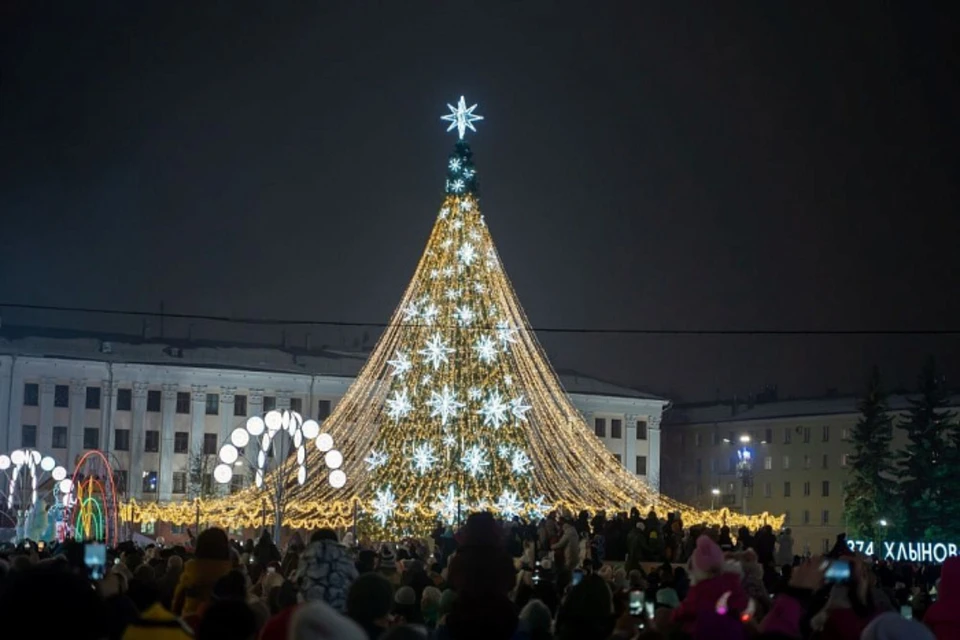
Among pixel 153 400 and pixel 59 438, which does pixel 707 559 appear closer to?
pixel 59 438

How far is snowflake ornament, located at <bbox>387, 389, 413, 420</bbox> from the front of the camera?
128ft

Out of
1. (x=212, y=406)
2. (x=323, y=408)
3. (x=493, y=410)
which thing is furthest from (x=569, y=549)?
(x=323, y=408)

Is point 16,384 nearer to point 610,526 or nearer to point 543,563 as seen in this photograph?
point 610,526

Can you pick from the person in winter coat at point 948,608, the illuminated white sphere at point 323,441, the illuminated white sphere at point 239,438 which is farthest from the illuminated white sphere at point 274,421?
the person in winter coat at point 948,608

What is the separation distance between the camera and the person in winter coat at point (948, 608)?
8.80 metres

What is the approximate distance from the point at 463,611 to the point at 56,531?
34.8m

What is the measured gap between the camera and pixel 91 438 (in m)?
79.2

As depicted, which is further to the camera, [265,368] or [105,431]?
[265,368]

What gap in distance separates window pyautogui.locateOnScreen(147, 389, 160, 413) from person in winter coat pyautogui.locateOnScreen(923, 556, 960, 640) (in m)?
74.5

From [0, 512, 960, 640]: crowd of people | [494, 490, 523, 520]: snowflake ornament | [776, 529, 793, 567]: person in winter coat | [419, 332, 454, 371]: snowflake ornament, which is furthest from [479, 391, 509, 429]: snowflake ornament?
[0, 512, 960, 640]: crowd of people

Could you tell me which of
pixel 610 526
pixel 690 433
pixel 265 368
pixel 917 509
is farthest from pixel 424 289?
pixel 690 433

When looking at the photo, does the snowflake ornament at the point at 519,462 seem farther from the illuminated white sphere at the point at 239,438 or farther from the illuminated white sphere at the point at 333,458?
the illuminated white sphere at the point at 239,438

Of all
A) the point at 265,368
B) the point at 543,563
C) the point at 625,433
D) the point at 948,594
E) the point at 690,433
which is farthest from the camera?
the point at 690,433

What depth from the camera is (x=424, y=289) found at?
131 feet
